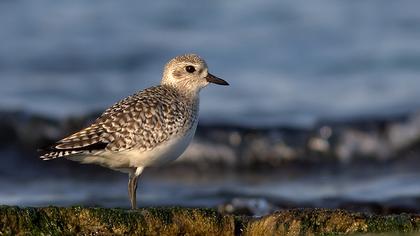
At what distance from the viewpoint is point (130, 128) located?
892 cm

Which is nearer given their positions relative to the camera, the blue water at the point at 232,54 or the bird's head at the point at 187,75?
the bird's head at the point at 187,75

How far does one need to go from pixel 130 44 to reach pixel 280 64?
3572 millimetres

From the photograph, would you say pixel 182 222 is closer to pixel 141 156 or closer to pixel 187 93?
pixel 141 156

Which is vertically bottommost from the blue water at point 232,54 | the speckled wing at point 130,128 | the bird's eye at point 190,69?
the speckled wing at point 130,128

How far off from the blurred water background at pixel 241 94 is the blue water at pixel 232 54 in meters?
0.04

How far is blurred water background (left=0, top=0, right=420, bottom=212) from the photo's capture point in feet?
45.9

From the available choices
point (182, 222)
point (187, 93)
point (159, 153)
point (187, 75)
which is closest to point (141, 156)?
point (159, 153)

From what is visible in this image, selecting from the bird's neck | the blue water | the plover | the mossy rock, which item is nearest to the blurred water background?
the blue water

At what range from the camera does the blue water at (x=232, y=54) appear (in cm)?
1848

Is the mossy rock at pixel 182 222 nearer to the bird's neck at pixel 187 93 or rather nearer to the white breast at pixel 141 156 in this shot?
the white breast at pixel 141 156

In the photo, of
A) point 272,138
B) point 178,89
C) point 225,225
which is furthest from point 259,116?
point 225,225

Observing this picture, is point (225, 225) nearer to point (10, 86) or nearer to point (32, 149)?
point (32, 149)

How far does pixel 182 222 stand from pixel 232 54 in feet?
46.6

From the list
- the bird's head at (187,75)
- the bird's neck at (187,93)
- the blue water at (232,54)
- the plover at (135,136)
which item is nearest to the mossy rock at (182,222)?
the plover at (135,136)
